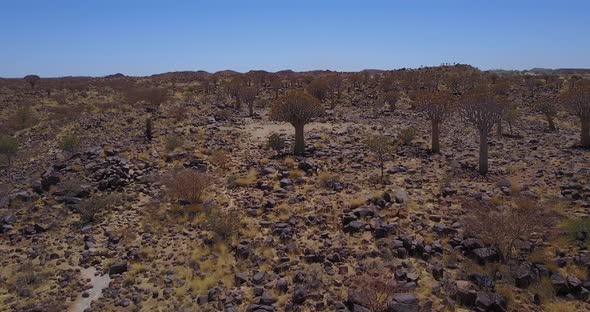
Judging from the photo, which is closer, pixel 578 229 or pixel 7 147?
pixel 578 229

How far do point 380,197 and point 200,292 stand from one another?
7.63m

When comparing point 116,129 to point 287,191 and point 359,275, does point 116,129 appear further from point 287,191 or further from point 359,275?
point 359,275

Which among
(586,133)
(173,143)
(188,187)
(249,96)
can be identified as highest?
(249,96)

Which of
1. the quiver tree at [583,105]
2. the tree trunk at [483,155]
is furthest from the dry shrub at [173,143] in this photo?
the quiver tree at [583,105]

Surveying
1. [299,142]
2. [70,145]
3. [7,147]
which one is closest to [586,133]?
[299,142]

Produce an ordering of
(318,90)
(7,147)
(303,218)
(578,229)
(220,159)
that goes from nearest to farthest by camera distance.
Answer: (578,229)
(303,218)
(220,159)
(7,147)
(318,90)

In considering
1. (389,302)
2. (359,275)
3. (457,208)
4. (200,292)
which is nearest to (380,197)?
(457,208)

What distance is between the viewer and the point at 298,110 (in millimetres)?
23016

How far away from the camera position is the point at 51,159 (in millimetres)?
23812

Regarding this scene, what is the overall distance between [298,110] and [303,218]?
9.39 meters

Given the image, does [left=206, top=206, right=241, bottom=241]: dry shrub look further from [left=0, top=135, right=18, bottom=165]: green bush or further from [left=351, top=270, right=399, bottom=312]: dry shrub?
[left=0, top=135, right=18, bottom=165]: green bush

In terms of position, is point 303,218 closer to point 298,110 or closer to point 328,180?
point 328,180

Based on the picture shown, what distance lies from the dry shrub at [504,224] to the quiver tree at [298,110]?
10728 mm

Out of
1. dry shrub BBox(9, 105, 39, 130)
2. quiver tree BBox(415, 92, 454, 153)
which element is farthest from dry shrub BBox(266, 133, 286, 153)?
dry shrub BBox(9, 105, 39, 130)
